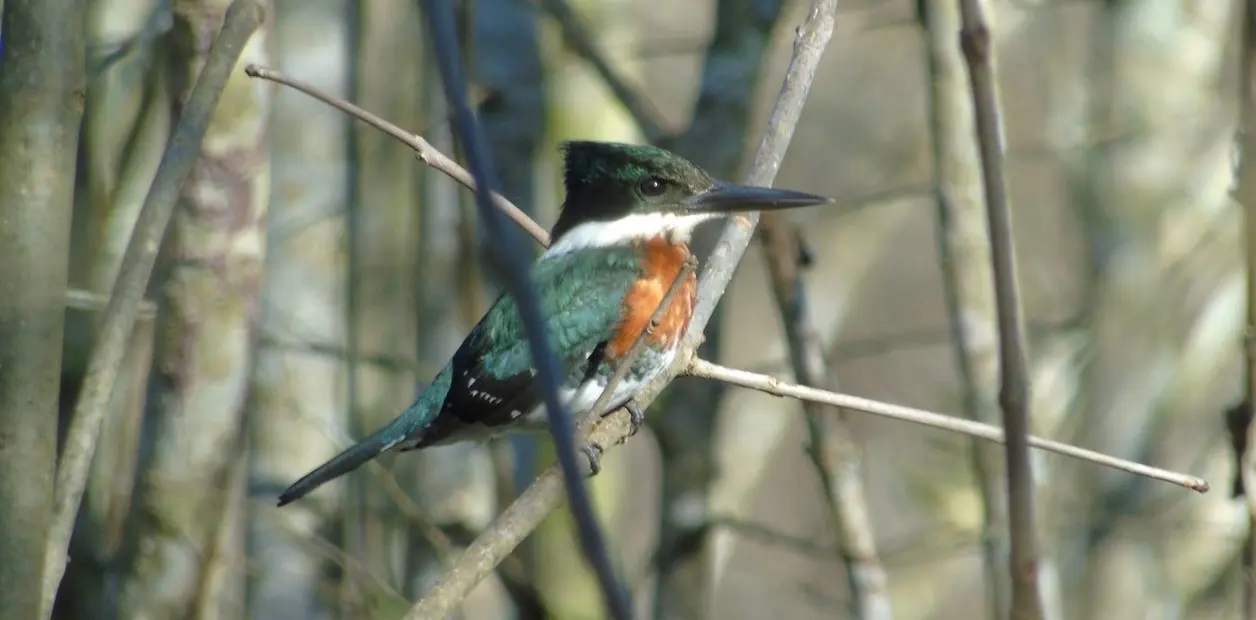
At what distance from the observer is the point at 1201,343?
6594mm

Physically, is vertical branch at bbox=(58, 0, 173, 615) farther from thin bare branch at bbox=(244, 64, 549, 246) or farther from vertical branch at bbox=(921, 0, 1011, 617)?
vertical branch at bbox=(921, 0, 1011, 617)

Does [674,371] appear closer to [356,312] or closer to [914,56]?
[356,312]

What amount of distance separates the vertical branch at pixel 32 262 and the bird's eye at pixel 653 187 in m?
2.22

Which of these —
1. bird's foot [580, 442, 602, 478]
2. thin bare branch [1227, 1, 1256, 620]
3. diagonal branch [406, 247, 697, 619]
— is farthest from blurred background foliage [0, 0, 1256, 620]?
thin bare branch [1227, 1, 1256, 620]

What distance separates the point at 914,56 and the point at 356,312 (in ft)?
17.3

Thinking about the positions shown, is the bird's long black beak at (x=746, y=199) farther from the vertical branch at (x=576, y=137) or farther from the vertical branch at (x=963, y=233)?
the vertical branch at (x=576, y=137)

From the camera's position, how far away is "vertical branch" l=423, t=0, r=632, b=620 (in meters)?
1.35

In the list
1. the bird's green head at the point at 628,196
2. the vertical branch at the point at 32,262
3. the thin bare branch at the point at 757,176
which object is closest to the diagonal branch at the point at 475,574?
the thin bare branch at the point at 757,176

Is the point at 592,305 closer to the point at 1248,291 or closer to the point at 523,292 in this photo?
the point at 1248,291

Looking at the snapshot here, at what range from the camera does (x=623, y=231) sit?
473cm

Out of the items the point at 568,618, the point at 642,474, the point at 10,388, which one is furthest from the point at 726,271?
the point at 642,474

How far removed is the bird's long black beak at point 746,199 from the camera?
380 centimetres

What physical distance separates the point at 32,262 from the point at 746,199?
6.60ft

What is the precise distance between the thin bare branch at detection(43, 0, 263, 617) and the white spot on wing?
6.08 ft
